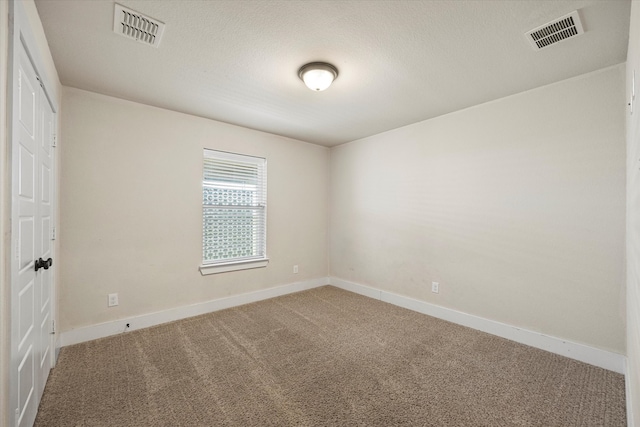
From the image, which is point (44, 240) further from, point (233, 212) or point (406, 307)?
point (406, 307)

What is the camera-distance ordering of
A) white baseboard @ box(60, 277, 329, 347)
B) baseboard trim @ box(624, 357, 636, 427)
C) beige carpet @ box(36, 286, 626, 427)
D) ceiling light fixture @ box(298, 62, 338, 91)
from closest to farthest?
baseboard trim @ box(624, 357, 636, 427) → beige carpet @ box(36, 286, 626, 427) → ceiling light fixture @ box(298, 62, 338, 91) → white baseboard @ box(60, 277, 329, 347)

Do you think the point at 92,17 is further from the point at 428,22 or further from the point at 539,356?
the point at 539,356

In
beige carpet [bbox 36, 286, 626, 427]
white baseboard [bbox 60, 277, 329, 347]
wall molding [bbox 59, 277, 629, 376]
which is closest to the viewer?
beige carpet [bbox 36, 286, 626, 427]

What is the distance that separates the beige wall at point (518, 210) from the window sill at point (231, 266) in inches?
65.7

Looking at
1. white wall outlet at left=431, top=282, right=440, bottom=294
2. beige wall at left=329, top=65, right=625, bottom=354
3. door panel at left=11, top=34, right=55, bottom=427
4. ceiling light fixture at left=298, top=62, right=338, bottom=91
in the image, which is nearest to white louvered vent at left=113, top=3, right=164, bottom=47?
door panel at left=11, top=34, right=55, bottom=427

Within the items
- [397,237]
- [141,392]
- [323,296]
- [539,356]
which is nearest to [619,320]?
[539,356]

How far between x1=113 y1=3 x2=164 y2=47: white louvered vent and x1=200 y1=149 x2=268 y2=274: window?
5.58 ft

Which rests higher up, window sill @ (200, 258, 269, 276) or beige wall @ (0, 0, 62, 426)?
beige wall @ (0, 0, 62, 426)

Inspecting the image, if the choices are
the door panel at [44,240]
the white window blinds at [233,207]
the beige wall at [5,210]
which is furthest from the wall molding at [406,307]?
the beige wall at [5,210]

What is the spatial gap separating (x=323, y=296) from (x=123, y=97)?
3.41 metres

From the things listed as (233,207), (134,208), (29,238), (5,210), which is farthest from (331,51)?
(134,208)

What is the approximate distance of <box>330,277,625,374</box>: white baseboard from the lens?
7.29 feet

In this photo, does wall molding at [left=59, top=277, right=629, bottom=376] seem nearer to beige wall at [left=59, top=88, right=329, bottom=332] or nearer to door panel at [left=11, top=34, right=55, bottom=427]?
beige wall at [left=59, top=88, right=329, bottom=332]

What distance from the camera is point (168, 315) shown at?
3.17m
